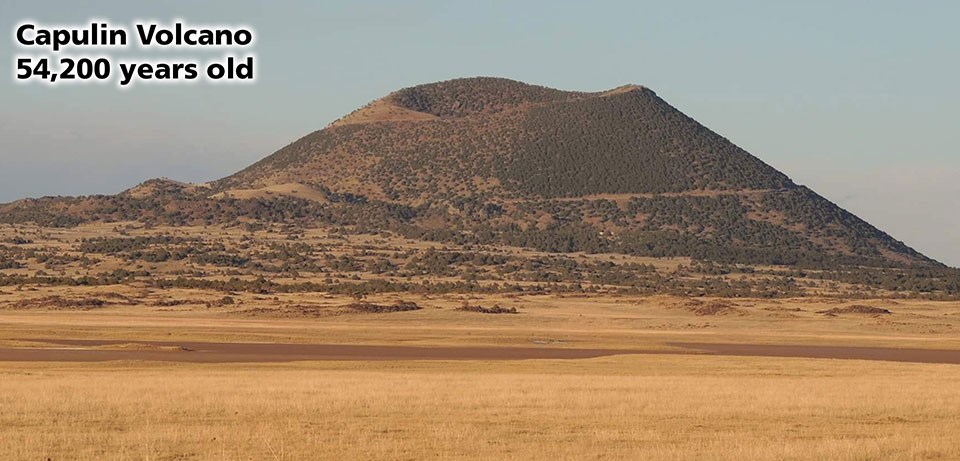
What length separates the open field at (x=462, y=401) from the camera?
25750 mm

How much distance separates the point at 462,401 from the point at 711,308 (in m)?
69.8

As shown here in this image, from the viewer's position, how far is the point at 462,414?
32.0 meters

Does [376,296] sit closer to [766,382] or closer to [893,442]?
[766,382]

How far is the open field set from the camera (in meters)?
25.8

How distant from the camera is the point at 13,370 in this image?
45.8m

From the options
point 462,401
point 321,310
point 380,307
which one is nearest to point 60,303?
point 321,310

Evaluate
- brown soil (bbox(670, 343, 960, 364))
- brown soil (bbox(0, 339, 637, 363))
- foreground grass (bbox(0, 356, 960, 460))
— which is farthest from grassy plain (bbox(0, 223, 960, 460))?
→ brown soil (bbox(670, 343, 960, 364))

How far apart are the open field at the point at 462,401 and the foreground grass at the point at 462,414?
0.22ft

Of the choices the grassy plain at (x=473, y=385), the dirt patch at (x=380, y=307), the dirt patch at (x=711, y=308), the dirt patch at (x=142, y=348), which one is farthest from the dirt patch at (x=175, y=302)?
the dirt patch at (x=142, y=348)

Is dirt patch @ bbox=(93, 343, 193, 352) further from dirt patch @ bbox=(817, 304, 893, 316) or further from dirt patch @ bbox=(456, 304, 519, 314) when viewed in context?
dirt patch @ bbox=(817, 304, 893, 316)

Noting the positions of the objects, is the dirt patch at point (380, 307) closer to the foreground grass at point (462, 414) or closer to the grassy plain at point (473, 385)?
the grassy plain at point (473, 385)

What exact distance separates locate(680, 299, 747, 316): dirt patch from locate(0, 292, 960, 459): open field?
20.6 m

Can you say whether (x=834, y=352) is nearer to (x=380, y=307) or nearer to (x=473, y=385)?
(x=473, y=385)

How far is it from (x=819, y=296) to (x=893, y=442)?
107784 mm
